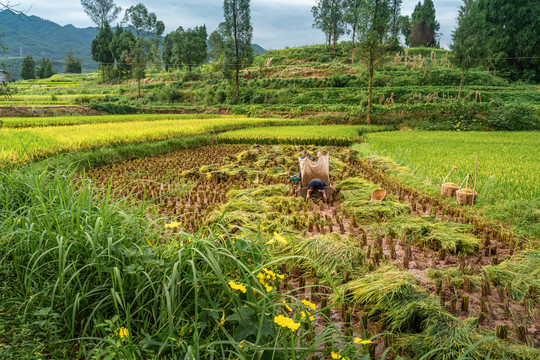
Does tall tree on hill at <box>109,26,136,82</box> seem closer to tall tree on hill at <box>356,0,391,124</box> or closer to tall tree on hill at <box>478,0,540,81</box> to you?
tall tree on hill at <box>356,0,391,124</box>

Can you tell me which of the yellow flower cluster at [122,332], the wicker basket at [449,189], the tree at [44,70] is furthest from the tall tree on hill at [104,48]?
the yellow flower cluster at [122,332]

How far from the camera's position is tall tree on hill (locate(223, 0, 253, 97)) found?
113 ft

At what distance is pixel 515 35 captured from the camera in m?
36.1

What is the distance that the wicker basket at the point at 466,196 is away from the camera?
484 centimetres

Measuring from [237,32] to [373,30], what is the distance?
21861mm

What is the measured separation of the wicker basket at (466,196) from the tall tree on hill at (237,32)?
32325mm

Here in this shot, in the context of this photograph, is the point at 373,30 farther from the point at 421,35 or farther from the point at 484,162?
the point at 421,35

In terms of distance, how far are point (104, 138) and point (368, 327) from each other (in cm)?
925

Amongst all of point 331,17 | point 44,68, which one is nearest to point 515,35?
point 331,17

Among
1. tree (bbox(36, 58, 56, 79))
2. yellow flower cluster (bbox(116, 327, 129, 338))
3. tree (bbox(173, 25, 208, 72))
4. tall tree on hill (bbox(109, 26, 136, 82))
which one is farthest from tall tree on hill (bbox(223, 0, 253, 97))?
tree (bbox(36, 58, 56, 79))

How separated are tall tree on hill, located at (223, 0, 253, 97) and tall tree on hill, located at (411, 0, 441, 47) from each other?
3890 centimetres

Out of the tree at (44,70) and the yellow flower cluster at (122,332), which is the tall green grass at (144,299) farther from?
the tree at (44,70)

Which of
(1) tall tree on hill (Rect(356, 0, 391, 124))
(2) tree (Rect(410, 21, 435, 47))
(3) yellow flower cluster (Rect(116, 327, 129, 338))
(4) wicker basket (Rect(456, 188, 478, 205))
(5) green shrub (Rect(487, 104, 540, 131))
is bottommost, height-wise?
(4) wicker basket (Rect(456, 188, 478, 205))

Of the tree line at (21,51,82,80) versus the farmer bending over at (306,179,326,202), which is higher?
the tree line at (21,51,82,80)
